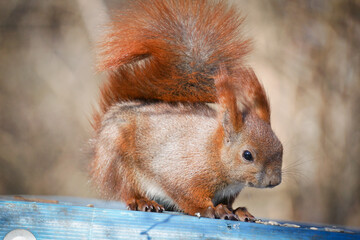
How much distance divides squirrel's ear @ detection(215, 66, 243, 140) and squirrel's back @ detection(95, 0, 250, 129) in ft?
0.55

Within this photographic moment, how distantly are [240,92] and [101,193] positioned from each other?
0.75 metres

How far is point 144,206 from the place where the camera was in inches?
74.8

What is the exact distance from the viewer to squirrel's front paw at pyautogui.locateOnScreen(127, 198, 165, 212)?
6.21 feet

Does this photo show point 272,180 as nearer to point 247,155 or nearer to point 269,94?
point 247,155

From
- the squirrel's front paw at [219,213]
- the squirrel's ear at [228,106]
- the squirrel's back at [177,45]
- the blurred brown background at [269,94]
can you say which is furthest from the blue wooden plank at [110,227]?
the blurred brown background at [269,94]

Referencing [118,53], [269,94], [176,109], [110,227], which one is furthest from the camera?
[269,94]

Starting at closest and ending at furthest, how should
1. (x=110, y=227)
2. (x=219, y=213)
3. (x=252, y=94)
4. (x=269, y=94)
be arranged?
(x=110, y=227), (x=219, y=213), (x=252, y=94), (x=269, y=94)

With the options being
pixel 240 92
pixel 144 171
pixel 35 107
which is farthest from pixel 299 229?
pixel 35 107

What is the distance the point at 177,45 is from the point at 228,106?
1.33 ft

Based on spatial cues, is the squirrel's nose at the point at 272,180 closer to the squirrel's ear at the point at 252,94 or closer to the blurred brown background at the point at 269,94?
the squirrel's ear at the point at 252,94

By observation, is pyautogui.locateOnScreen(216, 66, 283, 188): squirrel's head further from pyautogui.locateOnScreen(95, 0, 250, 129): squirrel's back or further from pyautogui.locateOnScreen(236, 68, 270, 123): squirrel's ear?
pyautogui.locateOnScreen(95, 0, 250, 129): squirrel's back

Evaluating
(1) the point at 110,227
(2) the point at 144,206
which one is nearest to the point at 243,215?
(2) the point at 144,206

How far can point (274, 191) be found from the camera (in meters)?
3.93

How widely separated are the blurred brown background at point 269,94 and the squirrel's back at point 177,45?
5.24 feet
